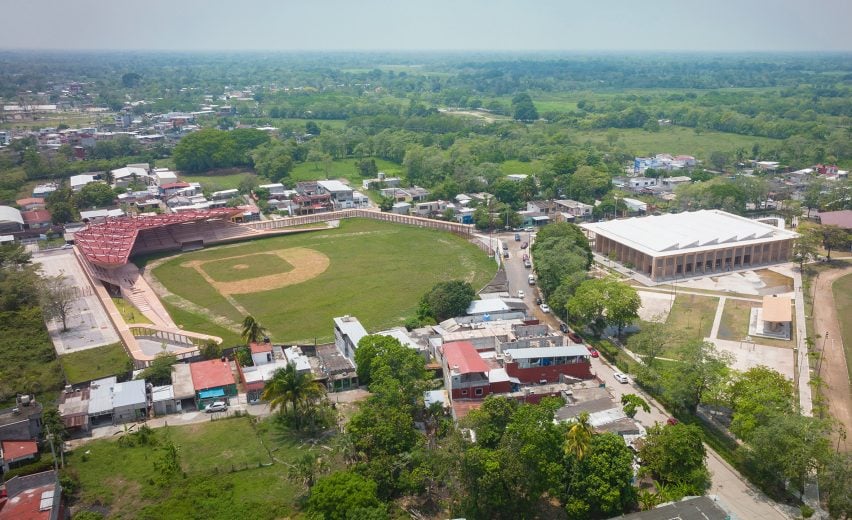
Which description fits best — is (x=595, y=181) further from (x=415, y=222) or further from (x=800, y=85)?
(x=800, y=85)

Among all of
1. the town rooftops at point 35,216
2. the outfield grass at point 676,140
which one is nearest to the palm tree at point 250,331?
the town rooftops at point 35,216

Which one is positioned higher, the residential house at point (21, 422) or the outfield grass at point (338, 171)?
the outfield grass at point (338, 171)

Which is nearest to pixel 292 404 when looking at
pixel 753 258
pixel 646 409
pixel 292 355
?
pixel 292 355

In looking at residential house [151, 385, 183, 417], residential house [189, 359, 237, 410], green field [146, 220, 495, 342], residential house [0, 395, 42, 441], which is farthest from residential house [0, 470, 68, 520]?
green field [146, 220, 495, 342]

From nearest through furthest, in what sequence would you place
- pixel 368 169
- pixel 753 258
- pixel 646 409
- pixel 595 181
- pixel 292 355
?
1. pixel 646 409
2. pixel 292 355
3. pixel 753 258
4. pixel 595 181
5. pixel 368 169

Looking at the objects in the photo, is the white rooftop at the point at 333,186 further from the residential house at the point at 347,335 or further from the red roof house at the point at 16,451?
the red roof house at the point at 16,451

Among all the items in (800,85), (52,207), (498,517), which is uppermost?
(800,85)

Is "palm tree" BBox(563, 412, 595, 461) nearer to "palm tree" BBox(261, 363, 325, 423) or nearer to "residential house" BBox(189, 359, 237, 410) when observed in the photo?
"palm tree" BBox(261, 363, 325, 423)
